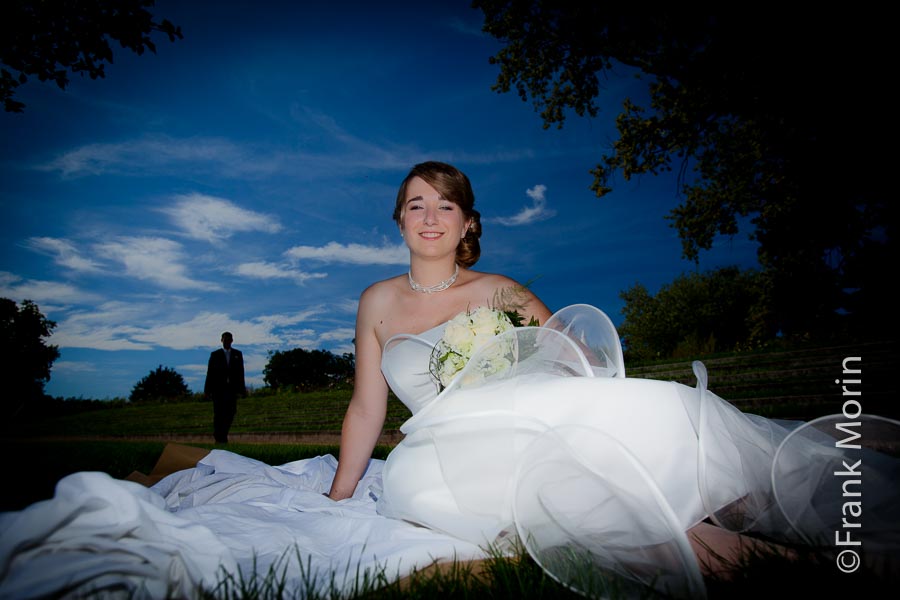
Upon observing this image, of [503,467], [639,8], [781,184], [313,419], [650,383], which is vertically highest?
[639,8]

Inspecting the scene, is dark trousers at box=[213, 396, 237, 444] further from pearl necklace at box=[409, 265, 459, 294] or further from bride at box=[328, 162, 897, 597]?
bride at box=[328, 162, 897, 597]

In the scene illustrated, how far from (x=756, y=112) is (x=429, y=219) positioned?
36.1ft

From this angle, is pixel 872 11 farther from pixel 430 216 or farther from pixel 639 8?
pixel 430 216

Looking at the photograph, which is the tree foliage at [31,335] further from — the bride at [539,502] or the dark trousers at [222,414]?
the bride at [539,502]

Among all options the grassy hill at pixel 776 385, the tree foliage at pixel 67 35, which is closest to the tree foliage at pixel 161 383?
the grassy hill at pixel 776 385

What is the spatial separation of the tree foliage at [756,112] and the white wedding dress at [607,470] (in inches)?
407

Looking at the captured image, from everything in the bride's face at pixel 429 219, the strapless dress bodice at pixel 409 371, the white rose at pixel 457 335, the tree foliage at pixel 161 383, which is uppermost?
the bride's face at pixel 429 219

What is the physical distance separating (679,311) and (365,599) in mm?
43475

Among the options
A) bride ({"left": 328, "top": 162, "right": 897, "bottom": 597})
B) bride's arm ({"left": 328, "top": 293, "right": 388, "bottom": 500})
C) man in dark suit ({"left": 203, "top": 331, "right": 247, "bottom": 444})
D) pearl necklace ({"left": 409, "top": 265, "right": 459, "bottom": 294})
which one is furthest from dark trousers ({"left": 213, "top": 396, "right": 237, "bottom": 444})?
bride ({"left": 328, "top": 162, "right": 897, "bottom": 597})

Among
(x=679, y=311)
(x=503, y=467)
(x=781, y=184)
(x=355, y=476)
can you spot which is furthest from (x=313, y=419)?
(x=679, y=311)

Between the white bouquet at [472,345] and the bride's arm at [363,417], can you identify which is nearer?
the white bouquet at [472,345]

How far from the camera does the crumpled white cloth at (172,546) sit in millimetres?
1558

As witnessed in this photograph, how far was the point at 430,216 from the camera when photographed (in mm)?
3787

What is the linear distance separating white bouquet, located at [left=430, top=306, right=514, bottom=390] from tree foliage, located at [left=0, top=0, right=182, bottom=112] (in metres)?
7.67
